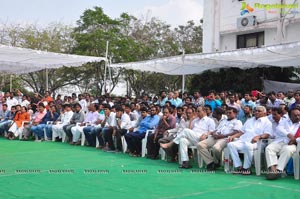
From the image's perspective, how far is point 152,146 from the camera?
948 cm

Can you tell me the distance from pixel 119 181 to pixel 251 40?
568 inches

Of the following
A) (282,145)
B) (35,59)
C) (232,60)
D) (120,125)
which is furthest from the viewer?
(35,59)

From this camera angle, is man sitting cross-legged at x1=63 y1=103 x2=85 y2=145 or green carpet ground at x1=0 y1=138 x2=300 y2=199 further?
man sitting cross-legged at x1=63 y1=103 x2=85 y2=145

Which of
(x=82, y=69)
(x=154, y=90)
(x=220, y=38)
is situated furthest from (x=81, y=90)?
(x=220, y=38)

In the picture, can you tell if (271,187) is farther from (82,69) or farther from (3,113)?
(82,69)

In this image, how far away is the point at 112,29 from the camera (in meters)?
24.2

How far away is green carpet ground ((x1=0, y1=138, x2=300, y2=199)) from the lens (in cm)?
576

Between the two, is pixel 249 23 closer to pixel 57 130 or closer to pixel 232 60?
pixel 232 60

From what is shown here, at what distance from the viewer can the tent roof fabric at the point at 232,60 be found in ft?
36.9

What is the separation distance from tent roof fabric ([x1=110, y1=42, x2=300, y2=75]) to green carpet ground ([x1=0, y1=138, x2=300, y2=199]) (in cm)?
464

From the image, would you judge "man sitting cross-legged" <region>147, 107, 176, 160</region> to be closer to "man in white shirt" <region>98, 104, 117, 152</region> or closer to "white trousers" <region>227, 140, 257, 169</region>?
"man in white shirt" <region>98, 104, 117, 152</region>

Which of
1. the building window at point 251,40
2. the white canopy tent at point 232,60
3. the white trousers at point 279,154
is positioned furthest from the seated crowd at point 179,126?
the building window at point 251,40

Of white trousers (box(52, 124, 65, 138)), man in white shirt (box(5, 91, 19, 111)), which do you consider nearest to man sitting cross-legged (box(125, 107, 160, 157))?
white trousers (box(52, 124, 65, 138))

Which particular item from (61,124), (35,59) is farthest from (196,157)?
(35,59)
